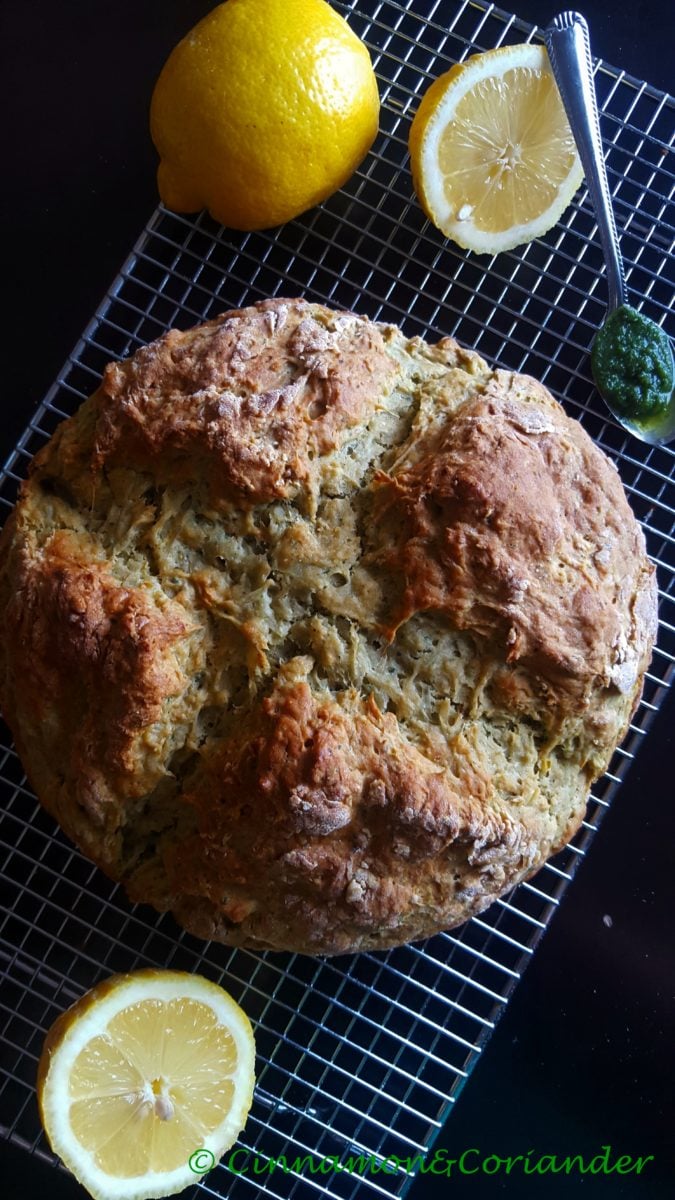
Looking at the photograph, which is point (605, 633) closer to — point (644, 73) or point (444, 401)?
point (444, 401)

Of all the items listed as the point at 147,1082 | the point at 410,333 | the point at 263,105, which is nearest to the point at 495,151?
the point at 410,333

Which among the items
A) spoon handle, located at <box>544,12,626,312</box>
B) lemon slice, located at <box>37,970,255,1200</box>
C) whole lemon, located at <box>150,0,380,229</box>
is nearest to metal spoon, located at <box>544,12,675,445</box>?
spoon handle, located at <box>544,12,626,312</box>

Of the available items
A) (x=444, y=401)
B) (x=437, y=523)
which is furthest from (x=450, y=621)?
(x=444, y=401)

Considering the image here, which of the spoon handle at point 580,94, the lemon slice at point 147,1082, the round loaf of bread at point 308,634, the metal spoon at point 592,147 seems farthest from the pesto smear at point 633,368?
the lemon slice at point 147,1082

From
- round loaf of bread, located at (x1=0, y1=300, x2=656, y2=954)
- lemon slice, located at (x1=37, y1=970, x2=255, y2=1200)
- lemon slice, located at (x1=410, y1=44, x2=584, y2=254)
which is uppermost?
lemon slice, located at (x1=410, y1=44, x2=584, y2=254)

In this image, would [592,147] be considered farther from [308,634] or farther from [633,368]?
[308,634]

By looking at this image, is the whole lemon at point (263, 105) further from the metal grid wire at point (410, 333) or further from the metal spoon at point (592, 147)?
the metal spoon at point (592, 147)

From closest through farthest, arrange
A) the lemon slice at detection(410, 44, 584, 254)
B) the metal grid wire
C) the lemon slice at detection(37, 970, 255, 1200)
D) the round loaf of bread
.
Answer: the round loaf of bread, the lemon slice at detection(37, 970, 255, 1200), the lemon slice at detection(410, 44, 584, 254), the metal grid wire

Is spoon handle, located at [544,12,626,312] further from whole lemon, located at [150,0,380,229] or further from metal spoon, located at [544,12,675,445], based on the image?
whole lemon, located at [150,0,380,229]
